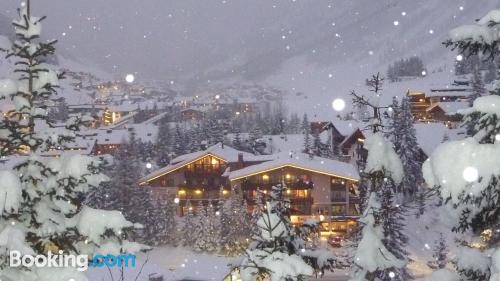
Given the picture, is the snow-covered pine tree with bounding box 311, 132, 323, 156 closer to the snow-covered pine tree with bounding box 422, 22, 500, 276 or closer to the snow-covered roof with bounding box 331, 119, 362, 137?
the snow-covered roof with bounding box 331, 119, 362, 137

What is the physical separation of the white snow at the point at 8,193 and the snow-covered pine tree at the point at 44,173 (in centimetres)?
80

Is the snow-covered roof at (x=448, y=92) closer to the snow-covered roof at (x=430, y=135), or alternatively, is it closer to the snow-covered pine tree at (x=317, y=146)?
the snow-covered roof at (x=430, y=135)

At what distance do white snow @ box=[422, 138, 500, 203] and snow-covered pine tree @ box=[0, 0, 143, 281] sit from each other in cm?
477

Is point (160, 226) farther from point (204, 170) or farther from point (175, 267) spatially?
point (204, 170)

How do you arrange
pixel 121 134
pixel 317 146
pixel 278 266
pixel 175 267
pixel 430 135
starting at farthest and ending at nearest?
pixel 121 134, pixel 430 135, pixel 317 146, pixel 175 267, pixel 278 266

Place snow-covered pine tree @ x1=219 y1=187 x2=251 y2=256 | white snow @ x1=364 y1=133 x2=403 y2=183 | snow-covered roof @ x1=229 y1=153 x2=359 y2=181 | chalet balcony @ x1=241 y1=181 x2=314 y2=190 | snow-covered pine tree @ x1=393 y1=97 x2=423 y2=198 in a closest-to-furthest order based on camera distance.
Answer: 1. white snow @ x1=364 y1=133 x2=403 y2=183
2. snow-covered pine tree @ x1=219 y1=187 x2=251 y2=256
3. chalet balcony @ x1=241 y1=181 x2=314 y2=190
4. snow-covered roof @ x1=229 y1=153 x2=359 y2=181
5. snow-covered pine tree @ x1=393 y1=97 x2=423 y2=198

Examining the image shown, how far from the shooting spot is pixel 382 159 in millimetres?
11406

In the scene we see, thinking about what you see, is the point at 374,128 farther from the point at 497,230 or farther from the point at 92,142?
the point at 92,142

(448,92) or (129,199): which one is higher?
(448,92)

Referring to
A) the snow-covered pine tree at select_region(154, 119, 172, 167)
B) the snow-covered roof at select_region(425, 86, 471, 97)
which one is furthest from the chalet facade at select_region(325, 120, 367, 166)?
the snow-covered roof at select_region(425, 86, 471, 97)

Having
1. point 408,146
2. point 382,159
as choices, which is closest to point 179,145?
point 408,146

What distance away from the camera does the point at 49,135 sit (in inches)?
311

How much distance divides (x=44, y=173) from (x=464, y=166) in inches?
240

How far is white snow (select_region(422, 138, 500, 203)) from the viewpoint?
4.44 meters
